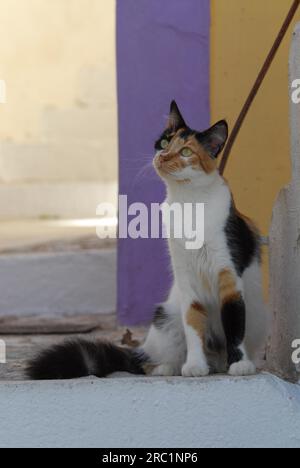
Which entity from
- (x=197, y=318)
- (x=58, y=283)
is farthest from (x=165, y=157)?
(x=58, y=283)

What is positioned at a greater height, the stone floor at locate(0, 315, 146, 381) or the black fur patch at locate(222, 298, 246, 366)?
the black fur patch at locate(222, 298, 246, 366)

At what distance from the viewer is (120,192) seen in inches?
162

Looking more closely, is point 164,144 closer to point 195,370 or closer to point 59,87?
point 195,370

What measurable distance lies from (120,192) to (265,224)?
67 centimetres

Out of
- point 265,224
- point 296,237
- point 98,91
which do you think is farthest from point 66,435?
point 98,91

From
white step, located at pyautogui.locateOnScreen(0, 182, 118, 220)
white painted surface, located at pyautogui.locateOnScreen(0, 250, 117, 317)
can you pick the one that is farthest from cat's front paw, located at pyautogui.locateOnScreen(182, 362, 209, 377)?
white step, located at pyautogui.locateOnScreen(0, 182, 118, 220)

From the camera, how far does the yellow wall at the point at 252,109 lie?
3.88 m

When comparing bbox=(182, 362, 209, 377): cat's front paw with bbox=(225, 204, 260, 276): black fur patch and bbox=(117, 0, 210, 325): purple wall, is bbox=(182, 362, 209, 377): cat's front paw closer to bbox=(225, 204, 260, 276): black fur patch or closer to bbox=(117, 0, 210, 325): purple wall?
bbox=(225, 204, 260, 276): black fur patch

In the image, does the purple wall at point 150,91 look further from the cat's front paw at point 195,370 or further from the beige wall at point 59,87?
the beige wall at point 59,87

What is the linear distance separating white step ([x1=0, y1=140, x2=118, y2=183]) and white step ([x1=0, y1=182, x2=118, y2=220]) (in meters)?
0.13

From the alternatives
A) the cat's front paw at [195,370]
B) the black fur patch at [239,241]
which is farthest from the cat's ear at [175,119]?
the cat's front paw at [195,370]

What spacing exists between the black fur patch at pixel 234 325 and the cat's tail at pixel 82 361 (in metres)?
0.38

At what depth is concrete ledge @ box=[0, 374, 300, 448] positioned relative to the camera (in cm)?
247
